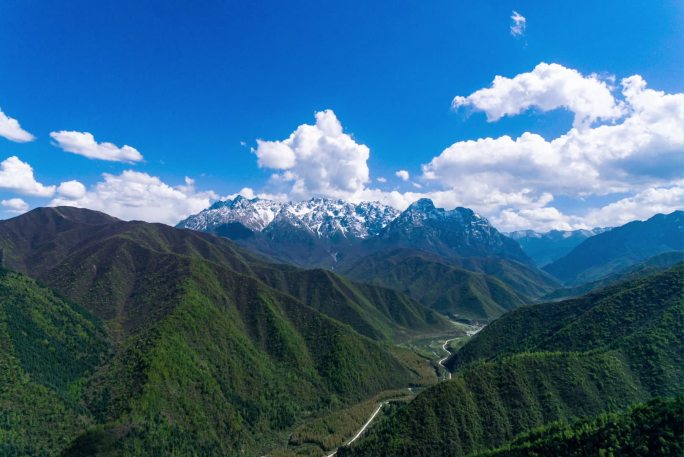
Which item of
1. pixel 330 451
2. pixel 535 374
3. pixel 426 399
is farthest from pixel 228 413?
pixel 535 374

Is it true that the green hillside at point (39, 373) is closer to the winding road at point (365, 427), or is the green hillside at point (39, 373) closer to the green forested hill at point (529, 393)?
the winding road at point (365, 427)

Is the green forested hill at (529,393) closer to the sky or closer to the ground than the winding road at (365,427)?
closer to the sky

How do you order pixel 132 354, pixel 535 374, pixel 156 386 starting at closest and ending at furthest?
pixel 535 374 < pixel 156 386 < pixel 132 354

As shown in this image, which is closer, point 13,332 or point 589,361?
point 589,361

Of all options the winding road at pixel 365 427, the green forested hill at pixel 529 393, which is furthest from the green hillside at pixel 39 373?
the green forested hill at pixel 529 393

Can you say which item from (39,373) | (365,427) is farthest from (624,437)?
(39,373)

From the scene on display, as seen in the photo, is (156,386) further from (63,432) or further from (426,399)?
(426,399)

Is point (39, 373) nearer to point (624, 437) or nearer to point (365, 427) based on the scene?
point (365, 427)
